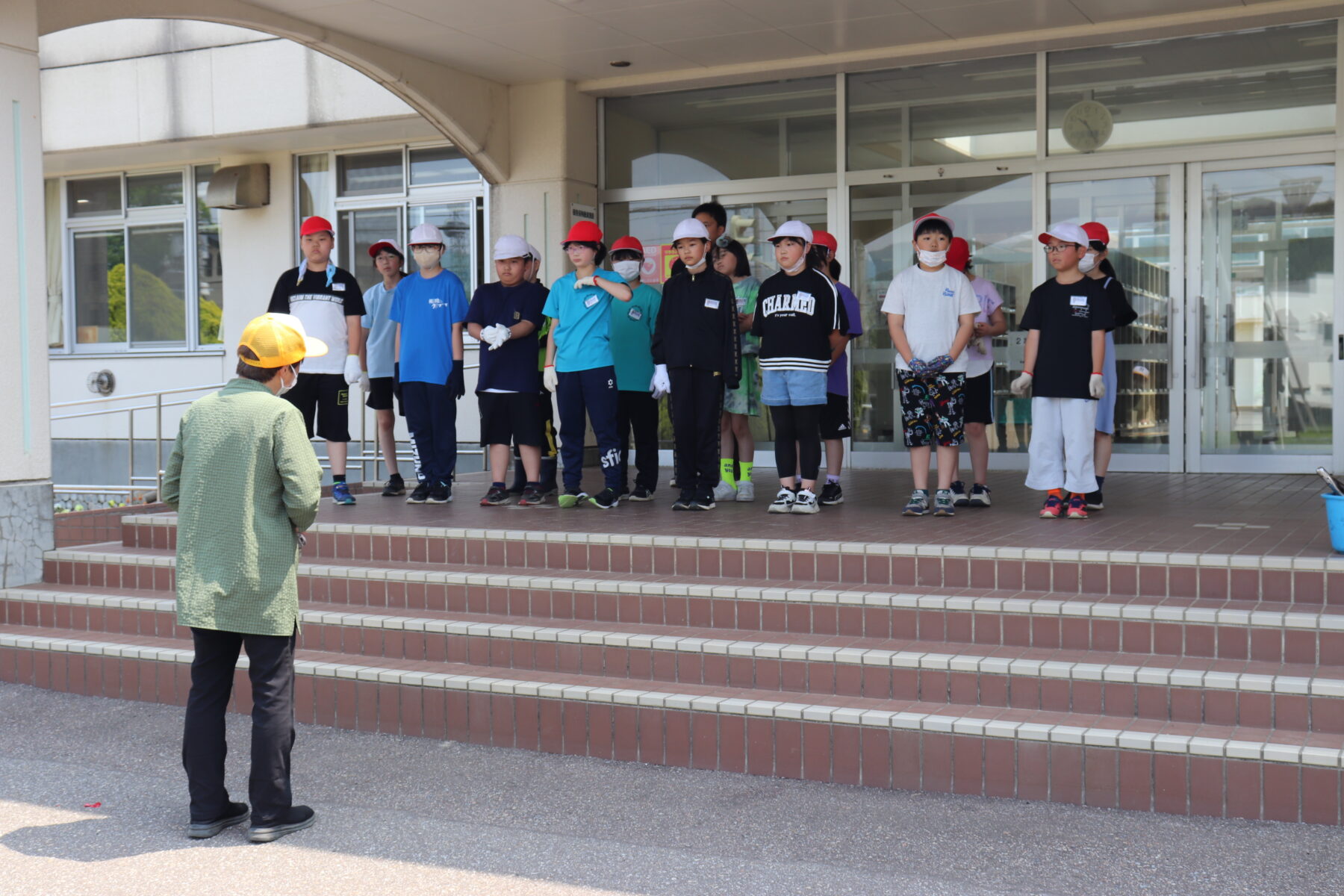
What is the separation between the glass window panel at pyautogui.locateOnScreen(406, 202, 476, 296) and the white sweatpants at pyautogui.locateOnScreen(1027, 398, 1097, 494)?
704 cm

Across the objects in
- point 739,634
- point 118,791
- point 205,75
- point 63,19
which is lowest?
point 118,791

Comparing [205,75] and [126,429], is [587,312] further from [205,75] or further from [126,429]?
[126,429]

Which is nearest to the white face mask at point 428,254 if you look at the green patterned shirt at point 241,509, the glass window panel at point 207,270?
the green patterned shirt at point 241,509

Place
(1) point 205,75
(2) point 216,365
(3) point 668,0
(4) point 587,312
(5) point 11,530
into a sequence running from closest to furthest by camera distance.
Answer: (5) point 11,530, (4) point 587,312, (3) point 668,0, (1) point 205,75, (2) point 216,365

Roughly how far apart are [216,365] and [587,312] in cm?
757

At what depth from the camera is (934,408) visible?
7145 mm

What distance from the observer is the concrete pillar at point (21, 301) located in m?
7.00

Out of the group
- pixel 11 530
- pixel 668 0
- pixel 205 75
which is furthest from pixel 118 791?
pixel 205 75

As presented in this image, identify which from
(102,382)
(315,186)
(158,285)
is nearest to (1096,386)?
(315,186)

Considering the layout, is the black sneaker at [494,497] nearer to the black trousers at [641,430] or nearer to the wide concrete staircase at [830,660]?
the black trousers at [641,430]

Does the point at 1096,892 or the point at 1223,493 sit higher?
the point at 1223,493

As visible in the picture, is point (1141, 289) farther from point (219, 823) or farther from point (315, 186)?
point (315, 186)

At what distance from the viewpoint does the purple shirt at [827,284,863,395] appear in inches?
302

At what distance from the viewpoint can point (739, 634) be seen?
5.45 meters
